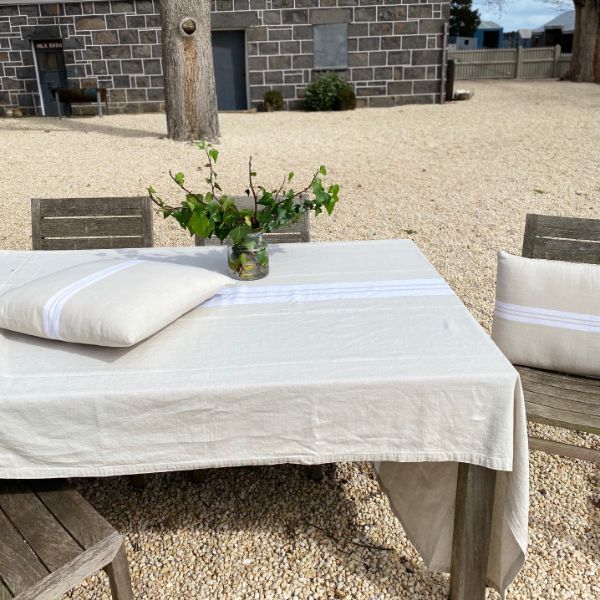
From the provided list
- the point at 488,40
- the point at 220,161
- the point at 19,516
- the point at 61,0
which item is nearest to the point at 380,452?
the point at 19,516

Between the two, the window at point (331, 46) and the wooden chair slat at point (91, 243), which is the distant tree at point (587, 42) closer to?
the window at point (331, 46)

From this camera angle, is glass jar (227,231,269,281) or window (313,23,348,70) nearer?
glass jar (227,231,269,281)

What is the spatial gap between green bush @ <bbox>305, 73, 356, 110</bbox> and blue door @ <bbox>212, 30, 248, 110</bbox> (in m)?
1.73

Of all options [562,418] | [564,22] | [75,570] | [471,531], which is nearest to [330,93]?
[562,418]

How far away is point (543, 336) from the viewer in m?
2.17

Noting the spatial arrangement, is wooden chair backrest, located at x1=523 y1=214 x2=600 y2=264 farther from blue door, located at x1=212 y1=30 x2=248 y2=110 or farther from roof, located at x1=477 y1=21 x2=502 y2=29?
roof, located at x1=477 y1=21 x2=502 y2=29

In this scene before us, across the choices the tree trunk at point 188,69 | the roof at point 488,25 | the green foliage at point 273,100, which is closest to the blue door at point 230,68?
the green foliage at point 273,100

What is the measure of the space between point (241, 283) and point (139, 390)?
0.70 meters

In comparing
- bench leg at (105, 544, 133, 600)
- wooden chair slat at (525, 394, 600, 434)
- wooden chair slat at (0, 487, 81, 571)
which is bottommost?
bench leg at (105, 544, 133, 600)

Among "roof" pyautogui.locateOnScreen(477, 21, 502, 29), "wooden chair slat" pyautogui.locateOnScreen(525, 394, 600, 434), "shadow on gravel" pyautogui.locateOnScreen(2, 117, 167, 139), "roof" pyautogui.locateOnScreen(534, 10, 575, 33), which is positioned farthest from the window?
"roof" pyautogui.locateOnScreen(477, 21, 502, 29)

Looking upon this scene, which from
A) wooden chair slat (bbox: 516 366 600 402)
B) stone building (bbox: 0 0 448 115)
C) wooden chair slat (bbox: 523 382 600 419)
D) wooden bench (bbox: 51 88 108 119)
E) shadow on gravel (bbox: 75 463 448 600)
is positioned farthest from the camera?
stone building (bbox: 0 0 448 115)

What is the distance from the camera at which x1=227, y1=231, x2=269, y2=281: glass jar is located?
1.92 metres

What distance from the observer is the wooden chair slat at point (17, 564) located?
126cm

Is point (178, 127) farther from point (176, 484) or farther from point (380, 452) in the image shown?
point (380, 452)
